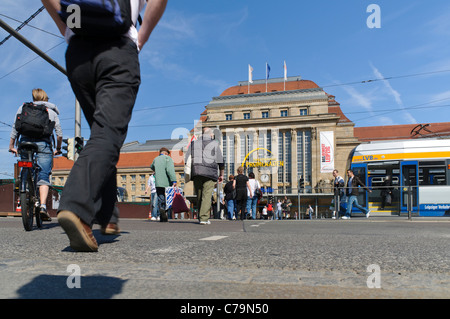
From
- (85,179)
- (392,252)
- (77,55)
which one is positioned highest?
(77,55)

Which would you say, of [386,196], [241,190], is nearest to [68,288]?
[241,190]

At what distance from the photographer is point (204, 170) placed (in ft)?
25.3

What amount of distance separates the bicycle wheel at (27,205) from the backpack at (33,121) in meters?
0.56

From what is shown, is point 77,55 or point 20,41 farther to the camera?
point 20,41

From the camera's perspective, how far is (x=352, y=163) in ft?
66.6

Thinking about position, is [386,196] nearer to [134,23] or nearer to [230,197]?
[230,197]

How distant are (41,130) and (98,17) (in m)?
3.22

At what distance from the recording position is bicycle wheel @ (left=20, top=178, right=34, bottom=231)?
476cm

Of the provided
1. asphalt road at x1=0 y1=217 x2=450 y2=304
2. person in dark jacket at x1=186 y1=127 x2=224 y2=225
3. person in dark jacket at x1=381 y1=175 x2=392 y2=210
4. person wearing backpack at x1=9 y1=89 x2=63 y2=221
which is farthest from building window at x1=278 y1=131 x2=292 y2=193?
asphalt road at x1=0 y1=217 x2=450 y2=304

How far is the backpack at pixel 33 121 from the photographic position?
493 centimetres

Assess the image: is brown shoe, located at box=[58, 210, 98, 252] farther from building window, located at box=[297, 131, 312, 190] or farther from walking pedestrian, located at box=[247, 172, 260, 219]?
building window, located at box=[297, 131, 312, 190]

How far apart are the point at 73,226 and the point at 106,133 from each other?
52 cm
